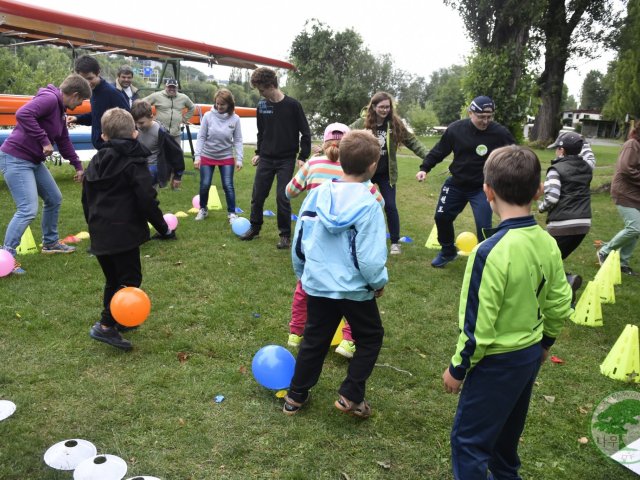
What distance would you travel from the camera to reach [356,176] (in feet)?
9.84

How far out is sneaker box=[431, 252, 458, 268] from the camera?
258 inches

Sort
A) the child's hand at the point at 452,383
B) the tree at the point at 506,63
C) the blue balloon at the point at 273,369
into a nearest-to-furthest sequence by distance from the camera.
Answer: the child's hand at the point at 452,383
the blue balloon at the point at 273,369
the tree at the point at 506,63

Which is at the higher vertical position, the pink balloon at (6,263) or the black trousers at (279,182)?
the black trousers at (279,182)

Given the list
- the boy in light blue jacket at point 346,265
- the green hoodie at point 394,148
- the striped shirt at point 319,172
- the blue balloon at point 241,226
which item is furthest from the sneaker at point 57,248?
the boy in light blue jacket at point 346,265

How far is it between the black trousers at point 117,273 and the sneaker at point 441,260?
3866mm

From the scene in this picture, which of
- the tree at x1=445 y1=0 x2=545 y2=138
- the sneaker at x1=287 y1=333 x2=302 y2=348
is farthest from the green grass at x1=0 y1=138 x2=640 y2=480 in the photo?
the tree at x1=445 y1=0 x2=545 y2=138

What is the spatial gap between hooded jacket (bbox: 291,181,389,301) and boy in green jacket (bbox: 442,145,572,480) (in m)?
0.73

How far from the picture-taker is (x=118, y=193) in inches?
148

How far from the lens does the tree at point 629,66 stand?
78.0 ft

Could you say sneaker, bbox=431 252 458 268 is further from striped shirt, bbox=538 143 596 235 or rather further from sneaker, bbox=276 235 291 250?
sneaker, bbox=276 235 291 250

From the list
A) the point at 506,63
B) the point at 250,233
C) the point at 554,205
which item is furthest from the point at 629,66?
the point at 250,233

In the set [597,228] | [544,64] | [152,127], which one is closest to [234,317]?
[152,127]

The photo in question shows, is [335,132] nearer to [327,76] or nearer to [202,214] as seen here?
[202,214]

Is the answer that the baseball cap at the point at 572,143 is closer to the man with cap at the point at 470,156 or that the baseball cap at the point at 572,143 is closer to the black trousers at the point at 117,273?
the man with cap at the point at 470,156
